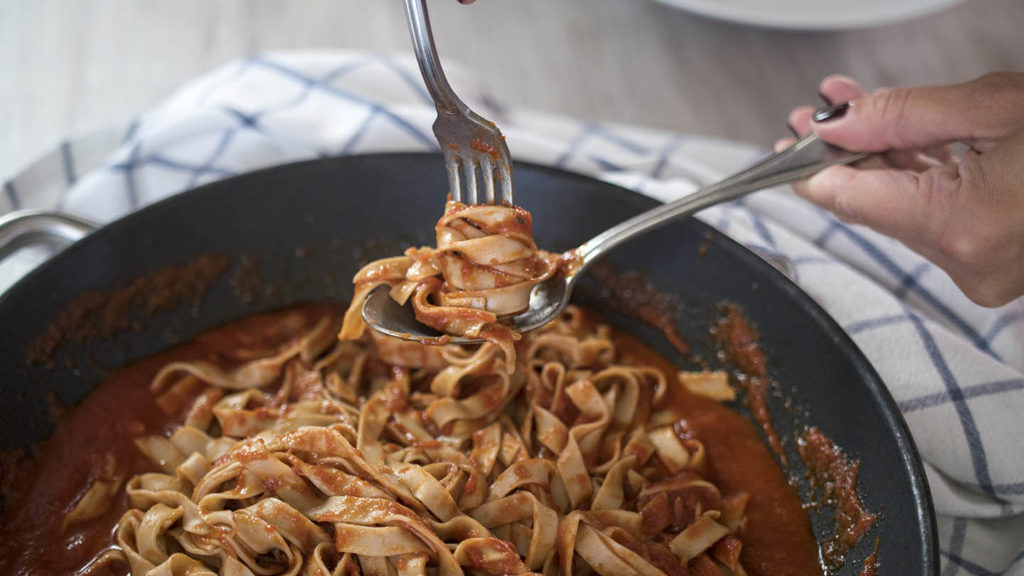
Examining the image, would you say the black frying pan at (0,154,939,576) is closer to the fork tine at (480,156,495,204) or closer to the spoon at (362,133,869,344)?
the spoon at (362,133,869,344)

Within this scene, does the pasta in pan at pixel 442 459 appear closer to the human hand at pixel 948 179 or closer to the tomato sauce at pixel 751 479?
the tomato sauce at pixel 751 479

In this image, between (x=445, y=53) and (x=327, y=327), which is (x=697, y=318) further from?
(x=445, y=53)

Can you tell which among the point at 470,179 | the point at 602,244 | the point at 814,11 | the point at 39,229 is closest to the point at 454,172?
the point at 470,179

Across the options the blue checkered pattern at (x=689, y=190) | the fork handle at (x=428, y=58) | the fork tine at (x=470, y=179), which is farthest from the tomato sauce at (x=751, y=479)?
the fork handle at (x=428, y=58)

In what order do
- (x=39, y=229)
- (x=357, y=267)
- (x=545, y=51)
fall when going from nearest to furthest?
(x=39, y=229)
(x=357, y=267)
(x=545, y=51)

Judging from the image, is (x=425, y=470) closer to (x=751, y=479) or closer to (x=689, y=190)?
(x=751, y=479)

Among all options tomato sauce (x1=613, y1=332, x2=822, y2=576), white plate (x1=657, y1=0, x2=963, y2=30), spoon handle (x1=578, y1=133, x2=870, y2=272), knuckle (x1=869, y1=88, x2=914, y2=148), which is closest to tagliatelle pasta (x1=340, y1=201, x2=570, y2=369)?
spoon handle (x1=578, y1=133, x2=870, y2=272)
